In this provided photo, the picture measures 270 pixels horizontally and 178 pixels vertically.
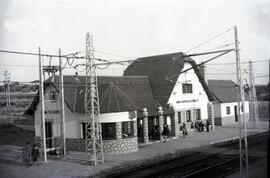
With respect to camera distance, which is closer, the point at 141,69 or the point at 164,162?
the point at 164,162

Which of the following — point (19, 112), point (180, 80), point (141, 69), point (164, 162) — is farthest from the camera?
point (19, 112)

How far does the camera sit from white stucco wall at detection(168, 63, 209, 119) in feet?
Result: 118

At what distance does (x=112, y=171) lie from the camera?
809 inches

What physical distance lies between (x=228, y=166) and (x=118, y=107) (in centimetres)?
899

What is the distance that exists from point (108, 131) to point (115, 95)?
3.04 metres

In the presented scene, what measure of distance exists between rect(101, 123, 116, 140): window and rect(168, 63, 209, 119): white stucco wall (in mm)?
9577

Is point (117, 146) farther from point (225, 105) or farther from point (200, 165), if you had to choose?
point (225, 105)

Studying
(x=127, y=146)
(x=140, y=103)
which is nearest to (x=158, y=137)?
(x=140, y=103)

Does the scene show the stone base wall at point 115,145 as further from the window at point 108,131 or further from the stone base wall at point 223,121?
the stone base wall at point 223,121

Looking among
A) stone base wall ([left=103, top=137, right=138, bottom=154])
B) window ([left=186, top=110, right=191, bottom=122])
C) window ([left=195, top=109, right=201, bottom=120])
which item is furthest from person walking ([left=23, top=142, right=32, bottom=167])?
window ([left=195, top=109, right=201, bottom=120])

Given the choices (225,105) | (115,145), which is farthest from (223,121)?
(115,145)

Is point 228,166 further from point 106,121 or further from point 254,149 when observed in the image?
point 106,121

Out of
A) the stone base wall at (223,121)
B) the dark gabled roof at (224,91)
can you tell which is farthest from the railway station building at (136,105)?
the dark gabled roof at (224,91)

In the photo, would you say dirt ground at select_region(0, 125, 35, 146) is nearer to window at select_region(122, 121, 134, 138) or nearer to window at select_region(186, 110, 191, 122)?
window at select_region(122, 121, 134, 138)
